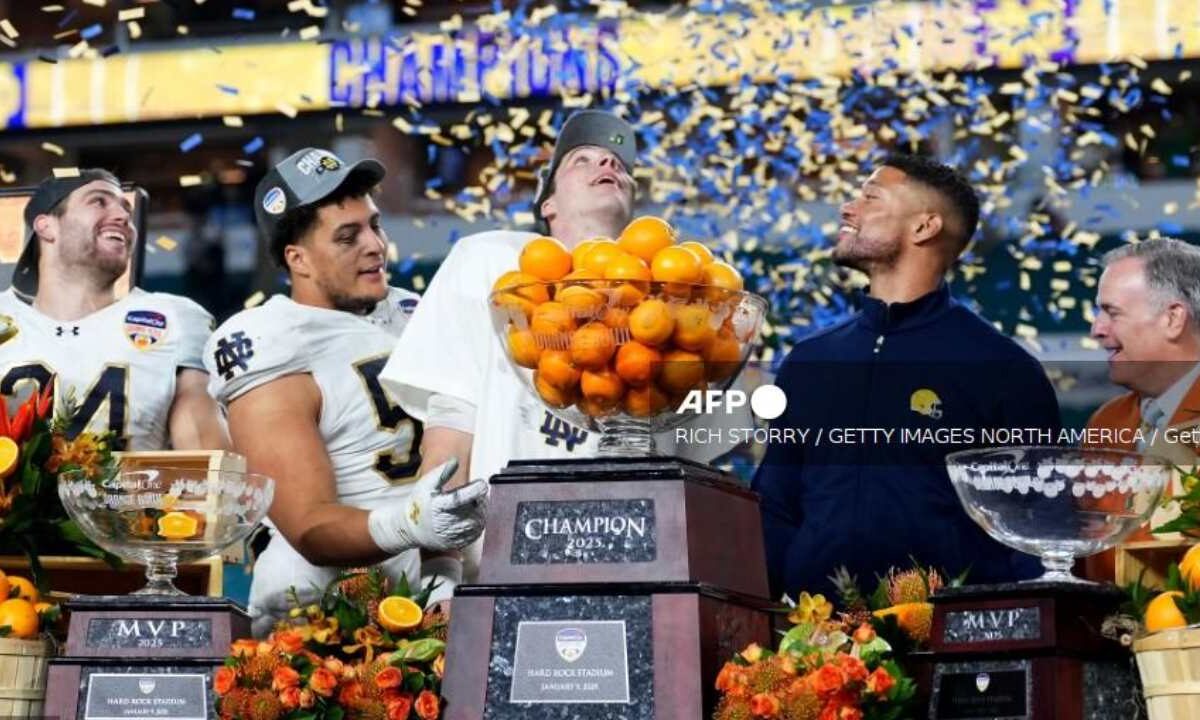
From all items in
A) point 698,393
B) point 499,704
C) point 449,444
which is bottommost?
point 499,704

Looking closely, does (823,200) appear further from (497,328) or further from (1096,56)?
(497,328)

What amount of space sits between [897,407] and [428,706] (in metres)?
1.55

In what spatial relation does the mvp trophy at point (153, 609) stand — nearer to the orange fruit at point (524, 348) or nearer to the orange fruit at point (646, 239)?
the orange fruit at point (524, 348)

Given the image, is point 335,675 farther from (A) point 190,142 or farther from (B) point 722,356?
(A) point 190,142

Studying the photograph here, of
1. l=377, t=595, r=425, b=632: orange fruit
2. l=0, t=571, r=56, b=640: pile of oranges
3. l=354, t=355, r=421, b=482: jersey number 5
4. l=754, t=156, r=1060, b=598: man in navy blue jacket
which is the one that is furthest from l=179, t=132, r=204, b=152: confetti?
l=377, t=595, r=425, b=632: orange fruit

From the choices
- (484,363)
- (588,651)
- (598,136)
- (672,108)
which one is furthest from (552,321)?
(672,108)

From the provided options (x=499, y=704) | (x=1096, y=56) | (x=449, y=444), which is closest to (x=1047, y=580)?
(x=499, y=704)

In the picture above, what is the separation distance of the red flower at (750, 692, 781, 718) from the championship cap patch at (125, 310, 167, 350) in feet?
7.51

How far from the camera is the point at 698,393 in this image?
7.58 feet

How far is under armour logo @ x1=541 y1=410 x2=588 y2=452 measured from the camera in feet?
10.4

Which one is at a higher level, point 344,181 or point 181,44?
point 181,44

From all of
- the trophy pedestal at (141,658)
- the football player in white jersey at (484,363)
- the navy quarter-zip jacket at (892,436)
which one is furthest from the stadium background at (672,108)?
the trophy pedestal at (141,658)

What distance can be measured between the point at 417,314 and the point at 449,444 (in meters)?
0.23

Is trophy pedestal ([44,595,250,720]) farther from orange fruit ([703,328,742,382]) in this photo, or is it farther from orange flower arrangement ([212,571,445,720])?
orange fruit ([703,328,742,382])
